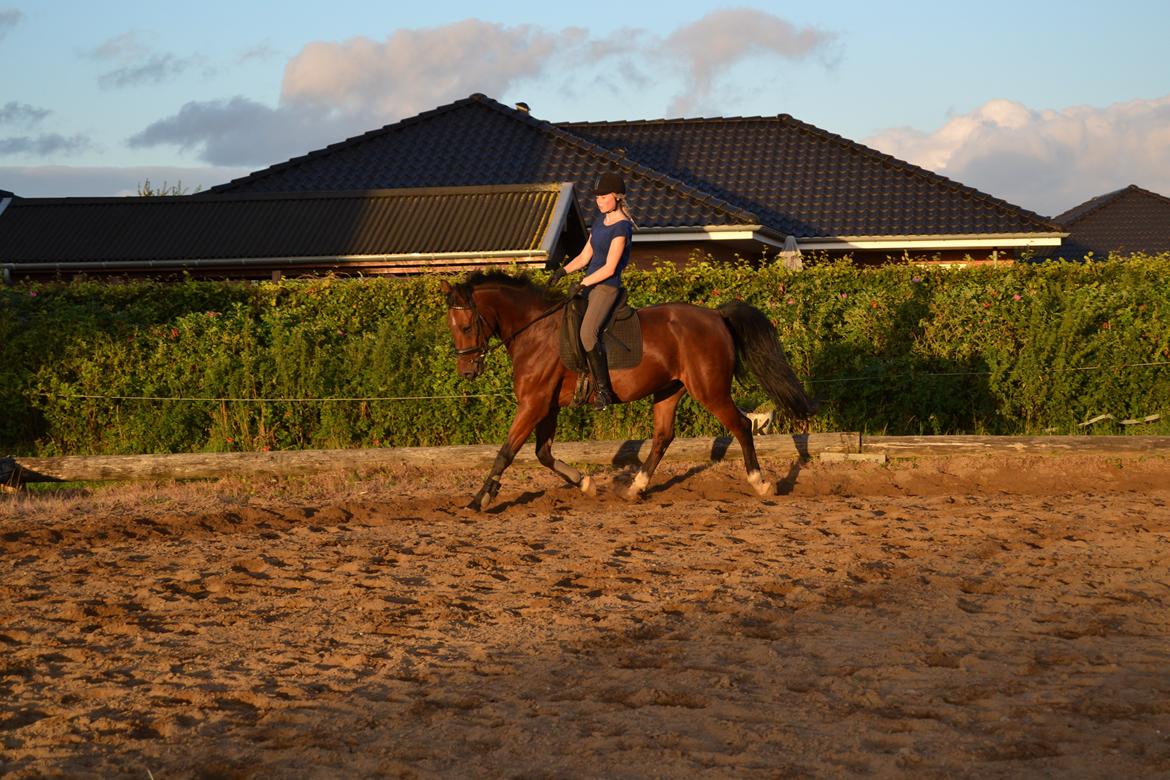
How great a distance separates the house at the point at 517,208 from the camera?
2102 cm

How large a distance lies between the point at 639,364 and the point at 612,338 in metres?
0.33

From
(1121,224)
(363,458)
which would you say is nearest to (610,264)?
(363,458)

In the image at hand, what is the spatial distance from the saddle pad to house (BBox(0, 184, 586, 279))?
338 inches

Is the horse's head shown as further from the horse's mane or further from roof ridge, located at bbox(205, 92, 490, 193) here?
roof ridge, located at bbox(205, 92, 490, 193)

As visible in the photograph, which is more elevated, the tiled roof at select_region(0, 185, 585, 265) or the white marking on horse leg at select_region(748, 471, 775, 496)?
the tiled roof at select_region(0, 185, 585, 265)

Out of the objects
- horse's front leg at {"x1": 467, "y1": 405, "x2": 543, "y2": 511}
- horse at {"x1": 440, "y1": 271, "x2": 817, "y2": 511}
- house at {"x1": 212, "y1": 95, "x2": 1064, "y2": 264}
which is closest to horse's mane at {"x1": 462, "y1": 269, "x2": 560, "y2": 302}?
horse at {"x1": 440, "y1": 271, "x2": 817, "y2": 511}

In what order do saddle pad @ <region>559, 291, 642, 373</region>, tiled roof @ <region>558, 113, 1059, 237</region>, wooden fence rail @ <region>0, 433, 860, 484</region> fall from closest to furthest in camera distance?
saddle pad @ <region>559, 291, 642, 373</region>, wooden fence rail @ <region>0, 433, 860, 484</region>, tiled roof @ <region>558, 113, 1059, 237</region>

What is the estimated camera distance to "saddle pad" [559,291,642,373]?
11031mm

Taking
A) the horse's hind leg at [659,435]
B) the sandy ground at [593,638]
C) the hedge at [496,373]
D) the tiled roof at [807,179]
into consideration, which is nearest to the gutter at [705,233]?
the tiled roof at [807,179]

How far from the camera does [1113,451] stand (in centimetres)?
1314

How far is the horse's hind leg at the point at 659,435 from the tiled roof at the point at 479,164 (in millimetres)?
13558

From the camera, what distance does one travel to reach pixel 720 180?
31281 mm

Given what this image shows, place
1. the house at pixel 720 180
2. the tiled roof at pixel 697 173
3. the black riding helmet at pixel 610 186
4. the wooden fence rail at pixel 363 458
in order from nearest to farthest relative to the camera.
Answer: the black riding helmet at pixel 610 186 < the wooden fence rail at pixel 363 458 < the house at pixel 720 180 < the tiled roof at pixel 697 173

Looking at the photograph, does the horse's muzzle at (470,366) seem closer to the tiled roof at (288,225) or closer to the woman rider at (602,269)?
the woman rider at (602,269)
